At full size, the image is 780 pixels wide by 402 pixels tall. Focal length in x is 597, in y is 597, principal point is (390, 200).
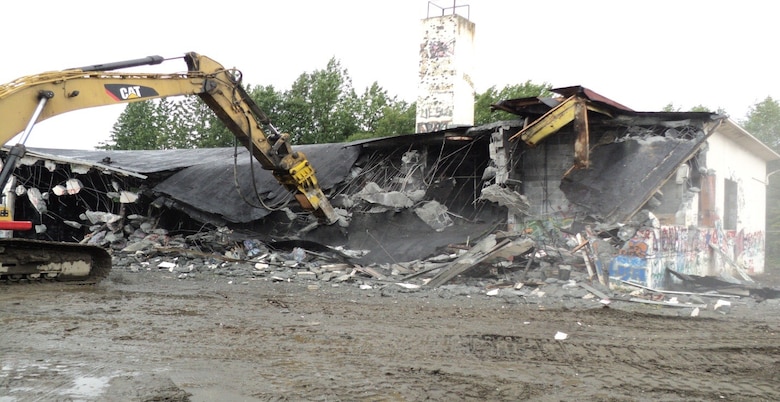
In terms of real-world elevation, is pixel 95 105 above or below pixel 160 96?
below

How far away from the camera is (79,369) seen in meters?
4.38

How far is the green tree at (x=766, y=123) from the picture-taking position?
35125 mm

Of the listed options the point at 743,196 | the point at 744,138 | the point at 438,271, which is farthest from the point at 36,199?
the point at 743,196

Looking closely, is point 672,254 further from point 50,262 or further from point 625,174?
point 50,262

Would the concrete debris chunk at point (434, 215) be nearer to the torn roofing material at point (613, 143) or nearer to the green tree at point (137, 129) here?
the torn roofing material at point (613, 143)

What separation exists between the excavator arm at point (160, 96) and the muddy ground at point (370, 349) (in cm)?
232

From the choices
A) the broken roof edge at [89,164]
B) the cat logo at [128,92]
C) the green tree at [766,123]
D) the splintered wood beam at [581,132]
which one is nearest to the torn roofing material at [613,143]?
the splintered wood beam at [581,132]

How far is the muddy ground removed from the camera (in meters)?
4.02

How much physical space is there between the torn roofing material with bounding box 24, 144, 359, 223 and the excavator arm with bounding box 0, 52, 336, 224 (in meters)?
1.24

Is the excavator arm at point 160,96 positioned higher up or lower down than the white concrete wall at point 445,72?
lower down

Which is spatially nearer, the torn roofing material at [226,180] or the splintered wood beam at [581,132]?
the splintered wood beam at [581,132]

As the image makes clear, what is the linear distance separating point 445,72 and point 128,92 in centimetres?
1373

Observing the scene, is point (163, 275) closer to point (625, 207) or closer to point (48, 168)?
point (48, 168)

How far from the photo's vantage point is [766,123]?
35750mm
